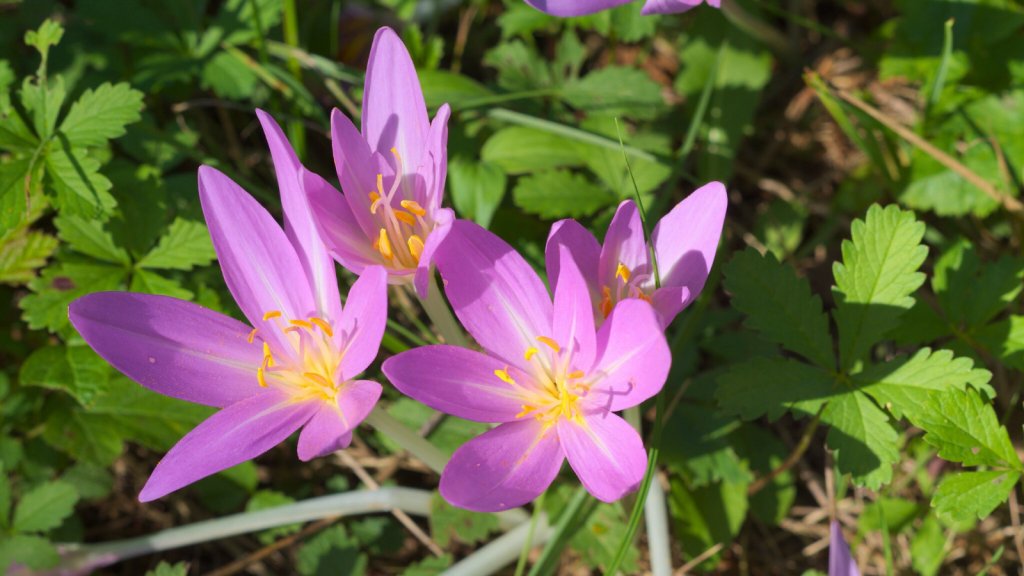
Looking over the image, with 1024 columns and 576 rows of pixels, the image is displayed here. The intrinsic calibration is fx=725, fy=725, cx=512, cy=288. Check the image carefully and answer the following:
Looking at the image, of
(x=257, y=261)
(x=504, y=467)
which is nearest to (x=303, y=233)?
(x=257, y=261)

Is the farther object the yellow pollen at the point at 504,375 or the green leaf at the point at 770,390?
the green leaf at the point at 770,390

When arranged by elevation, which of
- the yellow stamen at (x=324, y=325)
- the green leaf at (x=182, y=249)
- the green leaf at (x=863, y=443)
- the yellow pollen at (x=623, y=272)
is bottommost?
the green leaf at (x=863, y=443)

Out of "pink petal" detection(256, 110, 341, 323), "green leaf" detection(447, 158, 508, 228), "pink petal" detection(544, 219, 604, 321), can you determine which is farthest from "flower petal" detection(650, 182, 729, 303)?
"green leaf" detection(447, 158, 508, 228)

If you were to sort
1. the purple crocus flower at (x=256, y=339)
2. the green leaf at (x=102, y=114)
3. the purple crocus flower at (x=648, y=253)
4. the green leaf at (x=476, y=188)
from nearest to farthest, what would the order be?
the purple crocus flower at (x=256, y=339) → the purple crocus flower at (x=648, y=253) → the green leaf at (x=102, y=114) → the green leaf at (x=476, y=188)

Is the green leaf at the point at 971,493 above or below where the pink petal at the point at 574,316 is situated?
below

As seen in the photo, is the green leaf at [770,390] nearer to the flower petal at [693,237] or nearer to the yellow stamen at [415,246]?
the flower petal at [693,237]

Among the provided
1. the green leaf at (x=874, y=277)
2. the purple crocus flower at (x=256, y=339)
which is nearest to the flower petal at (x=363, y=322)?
the purple crocus flower at (x=256, y=339)

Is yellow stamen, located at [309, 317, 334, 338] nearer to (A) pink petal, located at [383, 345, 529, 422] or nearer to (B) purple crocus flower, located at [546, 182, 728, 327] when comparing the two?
(A) pink petal, located at [383, 345, 529, 422]
